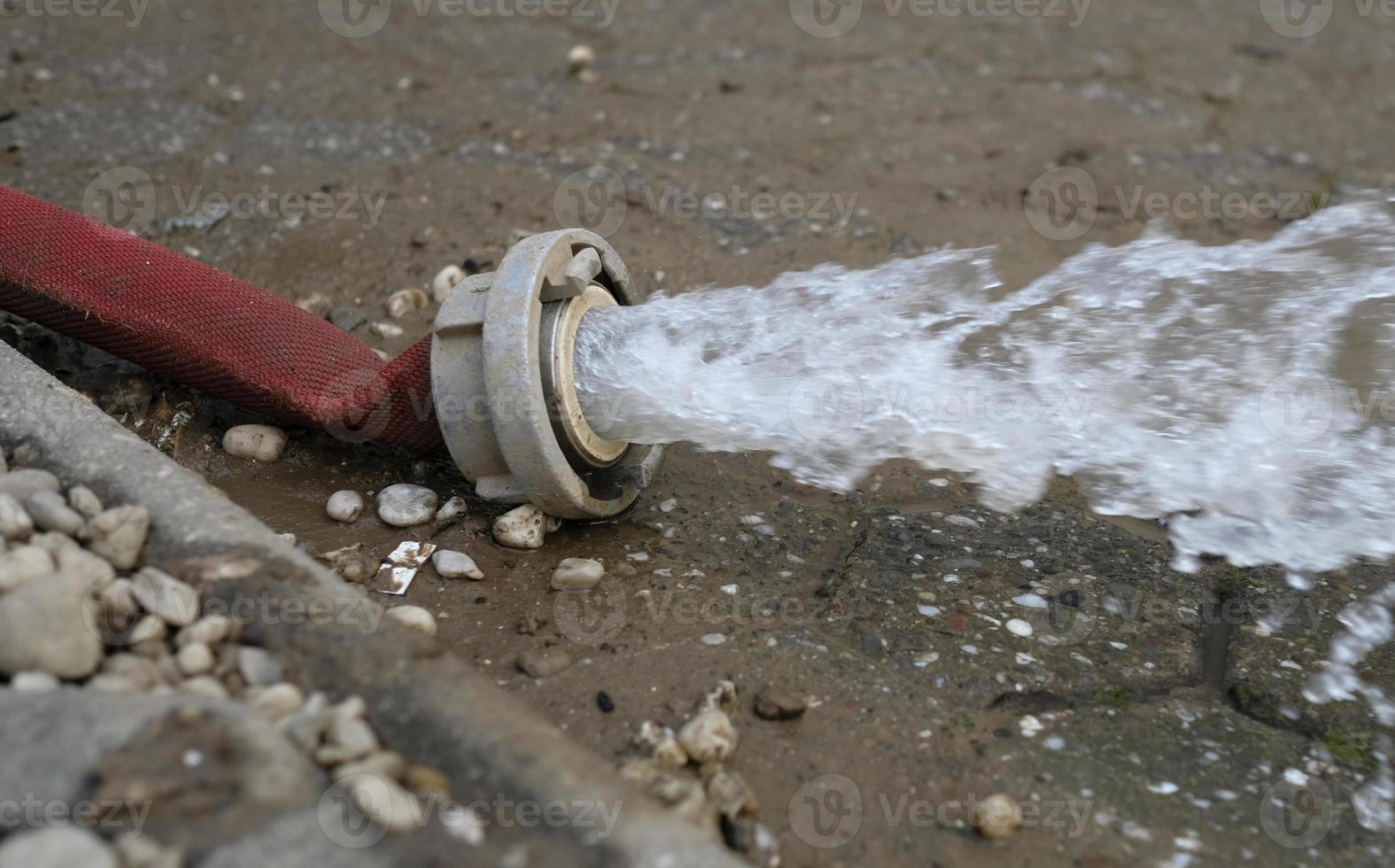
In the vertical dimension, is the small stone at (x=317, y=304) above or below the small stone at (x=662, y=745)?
below

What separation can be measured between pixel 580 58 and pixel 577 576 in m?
2.88

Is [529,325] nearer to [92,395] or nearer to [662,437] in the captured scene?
[662,437]

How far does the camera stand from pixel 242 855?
1.35 meters

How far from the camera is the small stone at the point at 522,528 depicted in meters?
2.40

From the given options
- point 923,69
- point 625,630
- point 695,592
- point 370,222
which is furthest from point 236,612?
point 923,69

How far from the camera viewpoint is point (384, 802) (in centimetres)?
143

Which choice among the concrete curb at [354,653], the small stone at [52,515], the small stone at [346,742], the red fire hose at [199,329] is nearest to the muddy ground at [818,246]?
the red fire hose at [199,329]

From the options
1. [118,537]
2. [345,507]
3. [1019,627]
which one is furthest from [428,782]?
[1019,627]

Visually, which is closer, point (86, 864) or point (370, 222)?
point (86, 864)

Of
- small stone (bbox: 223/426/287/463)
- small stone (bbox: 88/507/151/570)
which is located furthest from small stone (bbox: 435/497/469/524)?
small stone (bbox: 88/507/151/570)

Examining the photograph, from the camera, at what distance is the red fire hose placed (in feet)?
8.10

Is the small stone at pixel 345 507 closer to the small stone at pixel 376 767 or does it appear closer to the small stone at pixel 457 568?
the small stone at pixel 457 568

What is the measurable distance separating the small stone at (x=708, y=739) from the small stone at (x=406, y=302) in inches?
67.0

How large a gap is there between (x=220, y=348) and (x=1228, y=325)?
2.50 metres
